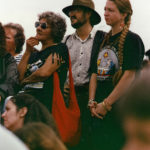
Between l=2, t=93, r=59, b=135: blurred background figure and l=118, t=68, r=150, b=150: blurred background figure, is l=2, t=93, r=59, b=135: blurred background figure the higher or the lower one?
the lower one

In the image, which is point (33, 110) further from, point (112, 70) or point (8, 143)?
point (8, 143)

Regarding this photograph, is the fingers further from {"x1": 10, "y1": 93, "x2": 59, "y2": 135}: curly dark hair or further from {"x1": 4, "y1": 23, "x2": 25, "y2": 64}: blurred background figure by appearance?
{"x1": 4, "y1": 23, "x2": 25, "y2": 64}: blurred background figure

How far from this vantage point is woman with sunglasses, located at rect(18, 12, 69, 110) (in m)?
3.57

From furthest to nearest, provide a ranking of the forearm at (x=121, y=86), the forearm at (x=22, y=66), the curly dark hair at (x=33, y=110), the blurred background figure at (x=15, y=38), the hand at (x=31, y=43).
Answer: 1. the blurred background figure at (x=15, y=38)
2. the hand at (x=31, y=43)
3. the forearm at (x=22, y=66)
4. the forearm at (x=121, y=86)
5. the curly dark hair at (x=33, y=110)

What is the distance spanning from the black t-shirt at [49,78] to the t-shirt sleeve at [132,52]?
20.8 inches

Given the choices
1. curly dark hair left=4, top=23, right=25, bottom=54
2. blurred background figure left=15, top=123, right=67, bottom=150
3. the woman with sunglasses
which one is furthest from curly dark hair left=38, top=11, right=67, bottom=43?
blurred background figure left=15, top=123, right=67, bottom=150

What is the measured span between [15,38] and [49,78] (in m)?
1.03

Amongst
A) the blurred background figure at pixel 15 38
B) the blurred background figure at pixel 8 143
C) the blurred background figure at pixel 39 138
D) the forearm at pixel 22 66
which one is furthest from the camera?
the blurred background figure at pixel 15 38

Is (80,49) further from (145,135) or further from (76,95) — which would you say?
(145,135)

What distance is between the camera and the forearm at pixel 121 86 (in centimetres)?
340

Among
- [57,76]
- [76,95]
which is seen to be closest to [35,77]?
[57,76]

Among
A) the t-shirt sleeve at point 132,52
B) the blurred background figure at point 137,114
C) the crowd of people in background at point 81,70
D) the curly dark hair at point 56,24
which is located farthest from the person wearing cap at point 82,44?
the blurred background figure at point 137,114

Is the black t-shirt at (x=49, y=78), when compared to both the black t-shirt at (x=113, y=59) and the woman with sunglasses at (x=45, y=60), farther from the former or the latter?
the black t-shirt at (x=113, y=59)

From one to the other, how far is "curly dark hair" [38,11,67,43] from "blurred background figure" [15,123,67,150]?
220 centimetres
